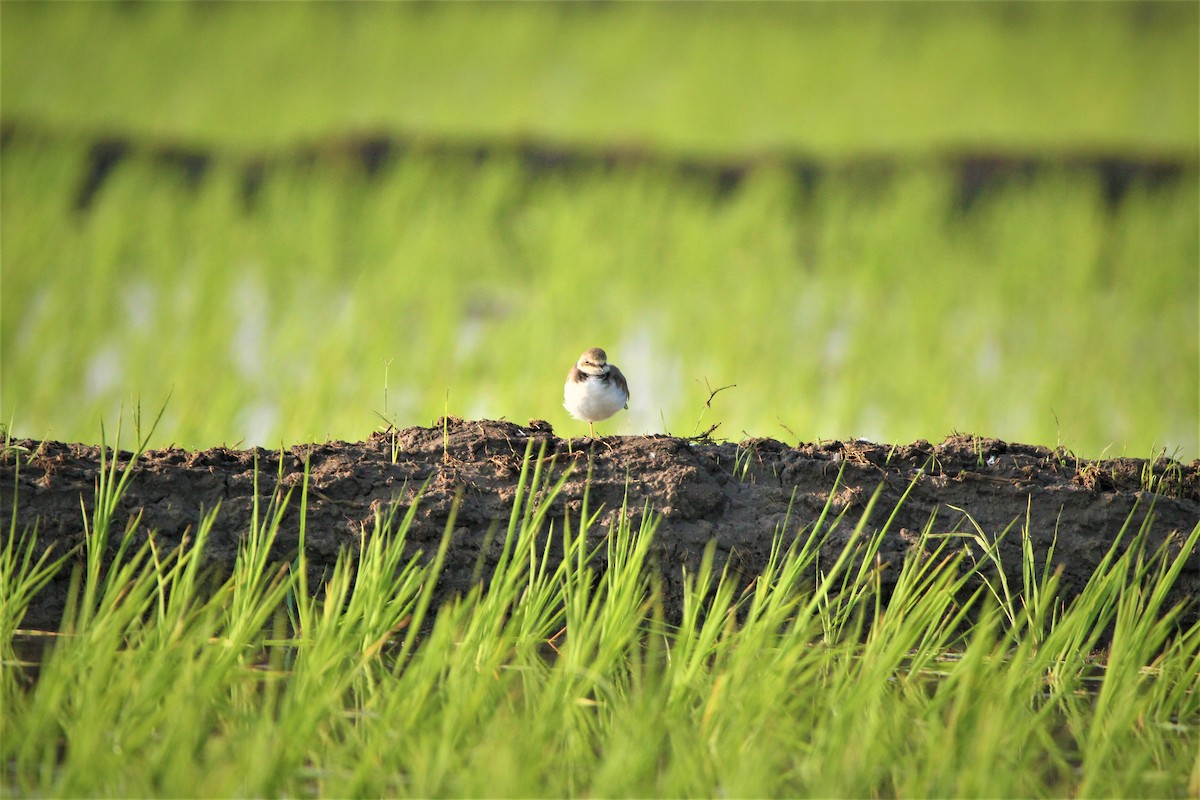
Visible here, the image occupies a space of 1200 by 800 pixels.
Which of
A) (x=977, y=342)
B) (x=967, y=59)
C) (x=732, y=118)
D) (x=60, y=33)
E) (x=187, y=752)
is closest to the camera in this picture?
(x=187, y=752)

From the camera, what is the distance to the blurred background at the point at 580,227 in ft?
20.8

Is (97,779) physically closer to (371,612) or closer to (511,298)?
(371,612)

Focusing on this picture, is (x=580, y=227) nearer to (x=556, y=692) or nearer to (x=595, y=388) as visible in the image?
(x=595, y=388)

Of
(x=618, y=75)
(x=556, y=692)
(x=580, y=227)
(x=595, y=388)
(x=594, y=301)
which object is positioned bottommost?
(x=556, y=692)

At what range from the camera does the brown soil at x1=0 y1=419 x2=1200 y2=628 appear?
3510mm

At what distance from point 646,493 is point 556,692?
3.87 feet

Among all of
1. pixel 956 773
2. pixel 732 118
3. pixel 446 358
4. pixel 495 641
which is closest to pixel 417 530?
pixel 495 641

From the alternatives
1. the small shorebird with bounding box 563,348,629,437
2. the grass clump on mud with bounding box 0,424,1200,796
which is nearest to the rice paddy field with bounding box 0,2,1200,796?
the grass clump on mud with bounding box 0,424,1200,796

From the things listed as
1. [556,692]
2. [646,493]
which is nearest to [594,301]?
[646,493]

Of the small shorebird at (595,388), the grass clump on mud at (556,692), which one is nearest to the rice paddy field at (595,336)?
the grass clump on mud at (556,692)

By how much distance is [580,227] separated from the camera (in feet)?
27.1

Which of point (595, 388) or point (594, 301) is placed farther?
point (594, 301)

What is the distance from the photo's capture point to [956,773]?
255cm

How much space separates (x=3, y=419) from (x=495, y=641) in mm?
3859
